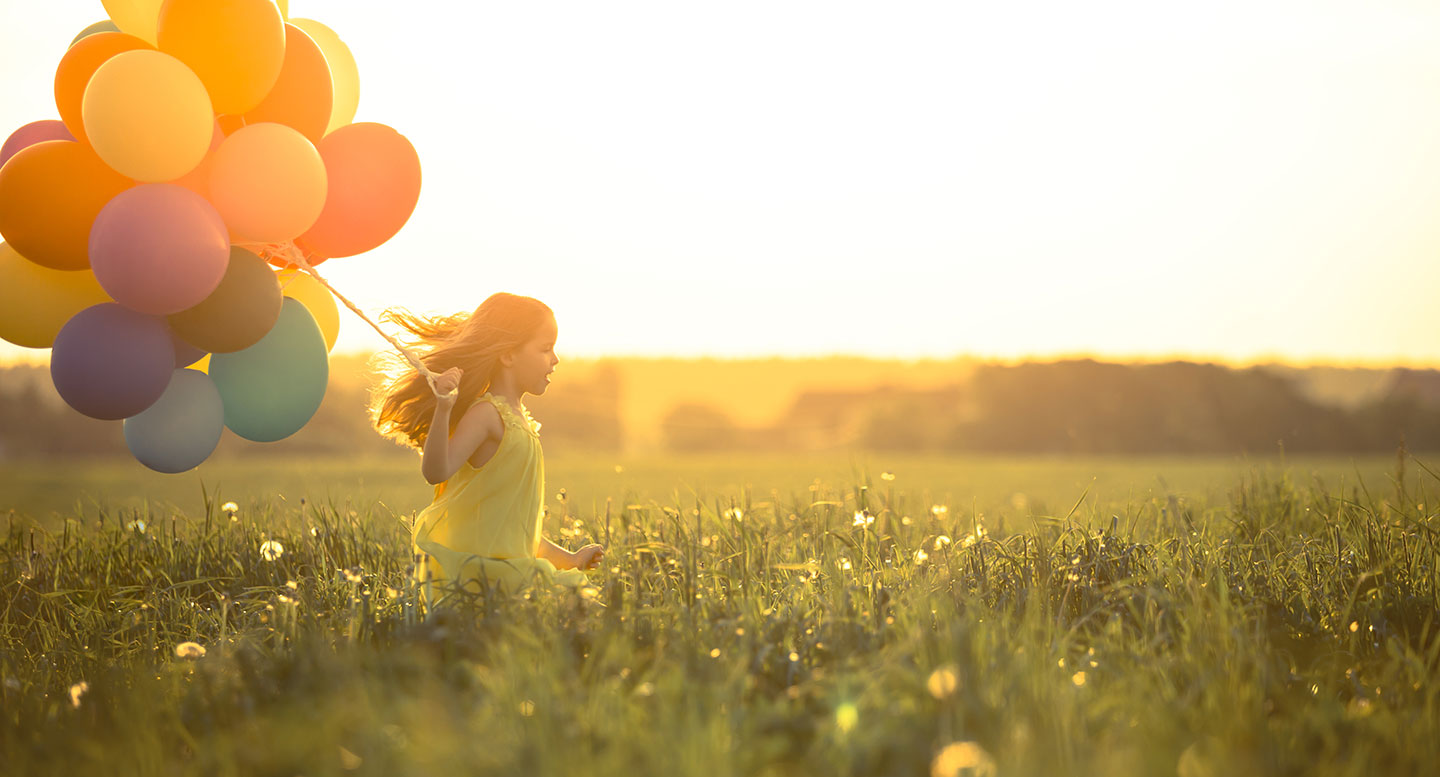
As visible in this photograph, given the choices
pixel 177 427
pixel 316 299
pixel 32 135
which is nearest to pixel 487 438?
pixel 177 427

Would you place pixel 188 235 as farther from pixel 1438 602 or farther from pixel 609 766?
pixel 1438 602

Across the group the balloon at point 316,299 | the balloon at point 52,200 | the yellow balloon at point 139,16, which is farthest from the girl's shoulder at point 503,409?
the yellow balloon at point 139,16

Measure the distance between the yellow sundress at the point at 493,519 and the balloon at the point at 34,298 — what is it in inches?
71.4

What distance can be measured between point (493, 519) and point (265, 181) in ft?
5.45

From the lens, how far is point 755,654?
3.39m

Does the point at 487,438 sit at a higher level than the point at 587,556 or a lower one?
higher

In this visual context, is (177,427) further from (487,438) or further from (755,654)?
(755,654)

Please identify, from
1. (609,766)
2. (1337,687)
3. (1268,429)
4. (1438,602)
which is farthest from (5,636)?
(1268,429)

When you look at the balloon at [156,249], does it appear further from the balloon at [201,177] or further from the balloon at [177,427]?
the balloon at [177,427]

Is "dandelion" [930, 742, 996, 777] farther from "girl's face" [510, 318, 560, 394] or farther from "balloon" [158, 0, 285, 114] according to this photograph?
"balloon" [158, 0, 285, 114]

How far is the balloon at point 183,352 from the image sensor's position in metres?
4.52

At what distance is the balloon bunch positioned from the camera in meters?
4.10

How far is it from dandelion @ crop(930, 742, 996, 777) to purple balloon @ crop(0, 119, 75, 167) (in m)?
4.56

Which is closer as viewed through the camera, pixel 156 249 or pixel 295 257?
pixel 156 249
